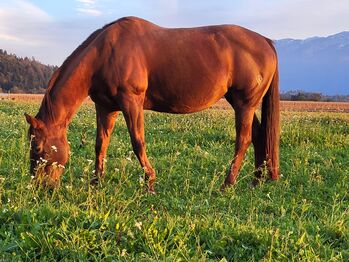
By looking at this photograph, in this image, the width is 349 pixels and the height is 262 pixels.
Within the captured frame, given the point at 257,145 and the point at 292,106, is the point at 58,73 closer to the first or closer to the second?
the point at 257,145

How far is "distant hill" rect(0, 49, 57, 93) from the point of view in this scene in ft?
241

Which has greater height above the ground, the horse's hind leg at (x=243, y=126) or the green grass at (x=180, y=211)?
the horse's hind leg at (x=243, y=126)

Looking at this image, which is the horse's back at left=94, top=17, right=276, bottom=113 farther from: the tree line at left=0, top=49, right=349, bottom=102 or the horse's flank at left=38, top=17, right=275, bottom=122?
the tree line at left=0, top=49, right=349, bottom=102

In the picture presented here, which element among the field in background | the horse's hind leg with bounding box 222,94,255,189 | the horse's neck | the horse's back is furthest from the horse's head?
the field in background

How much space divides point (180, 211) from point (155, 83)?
86.5 inches

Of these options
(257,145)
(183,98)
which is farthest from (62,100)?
(257,145)

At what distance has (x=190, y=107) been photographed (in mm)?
6461

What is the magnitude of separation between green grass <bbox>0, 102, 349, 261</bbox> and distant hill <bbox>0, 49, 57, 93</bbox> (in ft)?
223

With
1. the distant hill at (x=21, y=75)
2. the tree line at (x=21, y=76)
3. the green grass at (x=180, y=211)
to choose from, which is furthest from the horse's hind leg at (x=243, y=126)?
the distant hill at (x=21, y=75)

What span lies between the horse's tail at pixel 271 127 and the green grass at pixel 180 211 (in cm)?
33

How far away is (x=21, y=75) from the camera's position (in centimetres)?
7644

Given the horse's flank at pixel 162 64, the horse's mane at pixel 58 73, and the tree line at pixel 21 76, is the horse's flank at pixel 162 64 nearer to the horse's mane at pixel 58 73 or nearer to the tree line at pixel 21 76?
the horse's mane at pixel 58 73

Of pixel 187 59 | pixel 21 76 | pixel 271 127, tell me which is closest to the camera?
pixel 187 59

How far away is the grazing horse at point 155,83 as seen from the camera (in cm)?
563
